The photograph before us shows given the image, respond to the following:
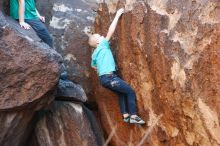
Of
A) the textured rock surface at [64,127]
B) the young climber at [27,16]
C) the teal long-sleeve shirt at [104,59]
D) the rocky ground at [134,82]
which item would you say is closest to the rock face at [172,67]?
the rocky ground at [134,82]

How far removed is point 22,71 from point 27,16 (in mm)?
1097

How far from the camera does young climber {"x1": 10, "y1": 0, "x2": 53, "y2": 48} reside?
5738 mm

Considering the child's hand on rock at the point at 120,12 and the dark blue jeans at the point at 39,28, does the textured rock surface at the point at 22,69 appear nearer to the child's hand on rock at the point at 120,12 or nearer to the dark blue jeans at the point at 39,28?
the dark blue jeans at the point at 39,28

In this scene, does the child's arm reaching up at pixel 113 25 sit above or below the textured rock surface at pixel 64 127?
above

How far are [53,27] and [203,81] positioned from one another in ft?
10.2

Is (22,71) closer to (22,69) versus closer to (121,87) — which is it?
(22,69)

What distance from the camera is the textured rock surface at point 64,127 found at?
5.94 m

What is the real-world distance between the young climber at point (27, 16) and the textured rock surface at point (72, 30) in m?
0.69

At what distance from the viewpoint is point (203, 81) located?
468 centimetres

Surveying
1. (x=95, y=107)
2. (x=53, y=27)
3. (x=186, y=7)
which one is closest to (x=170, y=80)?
(x=186, y=7)

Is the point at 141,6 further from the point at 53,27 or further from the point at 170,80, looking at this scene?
the point at 53,27

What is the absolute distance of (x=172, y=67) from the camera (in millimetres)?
4988

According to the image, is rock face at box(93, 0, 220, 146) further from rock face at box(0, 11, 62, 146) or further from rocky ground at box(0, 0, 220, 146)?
rock face at box(0, 11, 62, 146)

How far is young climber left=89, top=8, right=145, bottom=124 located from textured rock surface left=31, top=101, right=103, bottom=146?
623mm
